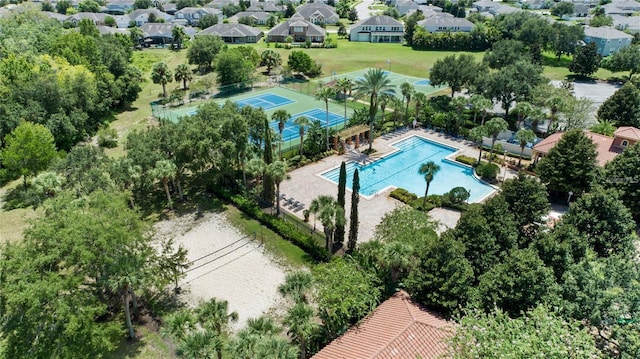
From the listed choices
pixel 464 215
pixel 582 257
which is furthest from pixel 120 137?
pixel 582 257

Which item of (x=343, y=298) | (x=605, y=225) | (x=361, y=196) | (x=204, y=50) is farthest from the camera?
(x=204, y=50)

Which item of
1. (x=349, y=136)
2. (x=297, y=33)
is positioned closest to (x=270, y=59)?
(x=297, y=33)

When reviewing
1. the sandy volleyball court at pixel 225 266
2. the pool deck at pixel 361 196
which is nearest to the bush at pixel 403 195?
the pool deck at pixel 361 196

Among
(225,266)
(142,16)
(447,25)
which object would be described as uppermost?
(142,16)

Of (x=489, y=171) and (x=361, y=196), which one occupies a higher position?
(x=489, y=171)

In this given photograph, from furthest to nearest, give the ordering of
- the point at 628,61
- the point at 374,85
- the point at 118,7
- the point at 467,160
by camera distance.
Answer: the point at 118,7
the point at 628,61
the point at 467,160
the point at 374,85

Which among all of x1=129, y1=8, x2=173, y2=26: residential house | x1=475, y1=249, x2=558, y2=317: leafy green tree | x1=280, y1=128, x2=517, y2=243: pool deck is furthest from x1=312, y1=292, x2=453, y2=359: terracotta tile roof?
x1=129, y1=8, x2=173, y2=26: residential house

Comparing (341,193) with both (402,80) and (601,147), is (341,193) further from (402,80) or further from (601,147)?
(402,80)

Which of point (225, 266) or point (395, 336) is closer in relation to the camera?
point (395, 336)
